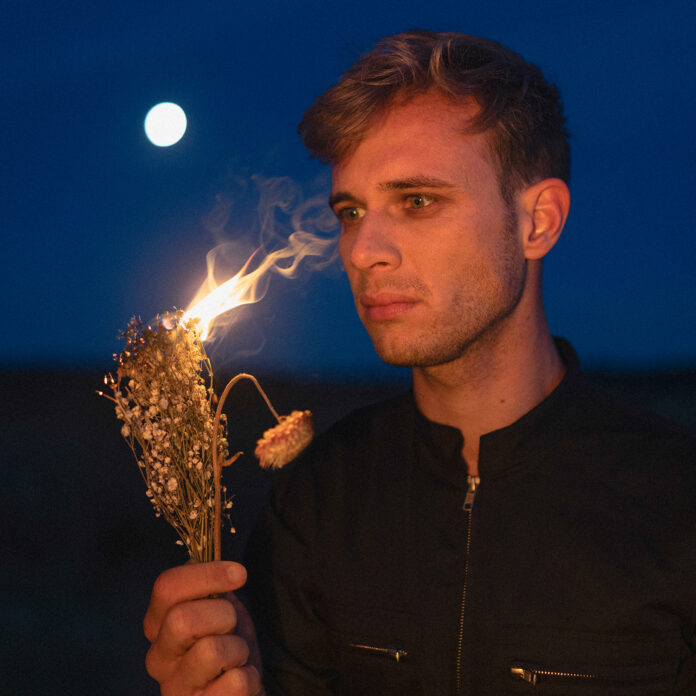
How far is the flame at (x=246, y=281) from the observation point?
3143 mm

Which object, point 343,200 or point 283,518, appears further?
point 283,518

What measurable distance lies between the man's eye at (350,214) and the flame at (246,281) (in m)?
0.63

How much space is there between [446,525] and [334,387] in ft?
34.4

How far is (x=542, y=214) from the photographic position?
323 centimetres

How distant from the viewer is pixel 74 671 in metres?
8.14

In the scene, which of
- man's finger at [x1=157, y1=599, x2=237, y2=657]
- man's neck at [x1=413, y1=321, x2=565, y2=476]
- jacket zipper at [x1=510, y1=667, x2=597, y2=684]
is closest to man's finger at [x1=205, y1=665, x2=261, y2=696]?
man's finger at [x1=157, y1=599, x2=237, y2=657]

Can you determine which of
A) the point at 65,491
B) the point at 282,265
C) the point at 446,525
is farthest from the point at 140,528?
the point at 446,525

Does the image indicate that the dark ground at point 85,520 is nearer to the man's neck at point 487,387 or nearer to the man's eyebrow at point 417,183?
the man's neck at point 487,387

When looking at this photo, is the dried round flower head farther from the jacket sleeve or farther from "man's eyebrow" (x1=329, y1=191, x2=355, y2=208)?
"man's eyebrow" (x1=329, y1=191, x2=355, y2=208)

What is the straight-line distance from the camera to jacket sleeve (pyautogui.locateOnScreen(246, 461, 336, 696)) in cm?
316

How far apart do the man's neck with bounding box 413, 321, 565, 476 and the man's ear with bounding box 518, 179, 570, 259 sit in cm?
43

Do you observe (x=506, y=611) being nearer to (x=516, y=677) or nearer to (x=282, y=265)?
(x=516, y=677)

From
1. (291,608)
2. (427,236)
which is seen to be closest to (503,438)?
(427,236)

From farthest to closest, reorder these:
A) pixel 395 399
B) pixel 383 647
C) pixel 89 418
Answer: pixel 89 418 → pixel 395 399 → pixel 383 647
